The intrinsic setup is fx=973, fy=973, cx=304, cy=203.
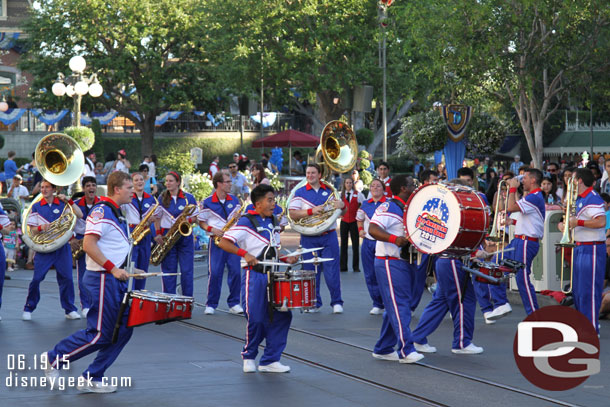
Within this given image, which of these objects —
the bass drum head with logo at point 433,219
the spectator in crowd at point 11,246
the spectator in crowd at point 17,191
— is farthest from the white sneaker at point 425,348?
the spectator in crowd at point 17,191

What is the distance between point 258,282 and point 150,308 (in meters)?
1.25

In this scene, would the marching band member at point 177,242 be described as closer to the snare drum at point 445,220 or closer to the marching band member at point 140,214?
the marching band member at point 140,214

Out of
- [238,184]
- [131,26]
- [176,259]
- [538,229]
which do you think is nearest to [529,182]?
[538,229]

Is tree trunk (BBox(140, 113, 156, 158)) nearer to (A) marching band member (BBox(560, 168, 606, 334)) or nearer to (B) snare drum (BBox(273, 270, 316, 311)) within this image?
(A) marching band member (BBox(560, 168, 606, 334))

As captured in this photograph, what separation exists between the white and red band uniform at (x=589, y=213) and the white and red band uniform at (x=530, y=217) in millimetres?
779

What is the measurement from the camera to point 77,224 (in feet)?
40.5

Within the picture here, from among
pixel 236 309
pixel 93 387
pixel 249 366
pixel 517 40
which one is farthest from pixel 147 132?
pixel 93 387

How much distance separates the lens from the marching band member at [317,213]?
12.6 metres

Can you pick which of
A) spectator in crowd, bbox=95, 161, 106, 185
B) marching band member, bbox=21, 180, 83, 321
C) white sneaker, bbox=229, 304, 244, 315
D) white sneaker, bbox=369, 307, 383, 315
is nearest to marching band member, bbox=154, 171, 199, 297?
white sneaker, bbox=229, 304, 244, 315

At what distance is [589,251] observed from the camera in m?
10.4

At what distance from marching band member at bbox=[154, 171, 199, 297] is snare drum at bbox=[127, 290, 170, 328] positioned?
16.9ft

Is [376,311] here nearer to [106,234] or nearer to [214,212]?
[214,212]

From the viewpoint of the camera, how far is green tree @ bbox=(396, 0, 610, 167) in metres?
20.9

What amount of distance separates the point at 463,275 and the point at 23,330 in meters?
5.21
